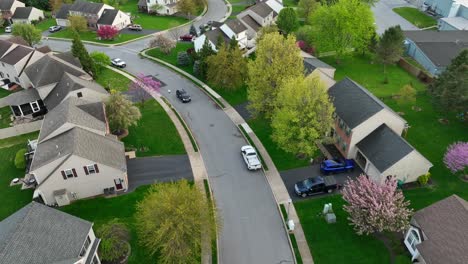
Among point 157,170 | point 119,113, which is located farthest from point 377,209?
point 119,113

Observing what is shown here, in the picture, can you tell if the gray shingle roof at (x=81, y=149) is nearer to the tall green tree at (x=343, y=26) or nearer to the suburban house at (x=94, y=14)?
the tall green tree at (x=343, y=26)

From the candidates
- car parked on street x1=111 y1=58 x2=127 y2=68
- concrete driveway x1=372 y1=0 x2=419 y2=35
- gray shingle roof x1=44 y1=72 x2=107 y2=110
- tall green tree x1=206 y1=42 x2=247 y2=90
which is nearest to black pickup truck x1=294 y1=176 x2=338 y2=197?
tall green tree x1=206 y1=42 x2=247 y2=90

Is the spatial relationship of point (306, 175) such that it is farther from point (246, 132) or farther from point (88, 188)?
point (88, 188)

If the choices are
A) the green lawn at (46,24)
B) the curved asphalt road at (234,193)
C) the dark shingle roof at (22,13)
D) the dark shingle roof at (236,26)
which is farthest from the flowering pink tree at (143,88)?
the dark shingle roof at (22,13)

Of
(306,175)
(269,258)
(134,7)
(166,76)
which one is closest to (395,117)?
(306,175)

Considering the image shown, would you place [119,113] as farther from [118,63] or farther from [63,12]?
[63,12]

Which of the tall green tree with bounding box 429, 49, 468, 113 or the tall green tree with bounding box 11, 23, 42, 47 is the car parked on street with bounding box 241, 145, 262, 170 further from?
the tall green tree with bounding box 11, 23, 42, 47
